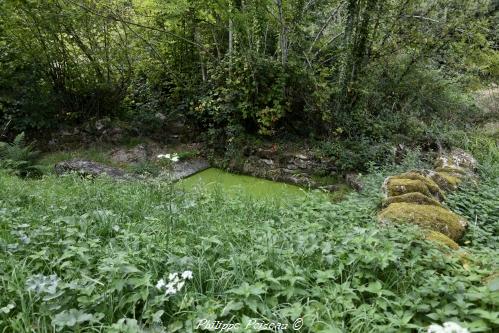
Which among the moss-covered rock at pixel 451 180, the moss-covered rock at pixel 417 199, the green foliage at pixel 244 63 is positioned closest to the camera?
the moss-covered rock at pixel 417 199

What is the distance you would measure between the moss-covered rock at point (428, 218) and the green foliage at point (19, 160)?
5322mm

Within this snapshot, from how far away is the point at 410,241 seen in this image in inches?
90.0

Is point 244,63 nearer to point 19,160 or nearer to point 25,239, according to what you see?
point 19,160

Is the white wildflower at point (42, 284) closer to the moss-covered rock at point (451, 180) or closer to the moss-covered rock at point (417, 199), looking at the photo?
the moss-covered rock at point (417, 199)

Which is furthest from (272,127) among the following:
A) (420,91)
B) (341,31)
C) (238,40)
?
(420,91)

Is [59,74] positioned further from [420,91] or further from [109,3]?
[420,91]

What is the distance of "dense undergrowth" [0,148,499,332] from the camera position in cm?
173

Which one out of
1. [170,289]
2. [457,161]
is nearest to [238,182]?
[457,161]

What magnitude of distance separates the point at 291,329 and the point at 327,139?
5.26 meters

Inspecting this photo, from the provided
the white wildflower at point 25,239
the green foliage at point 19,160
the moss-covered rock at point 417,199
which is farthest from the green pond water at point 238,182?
the white wildflower at point 25,239

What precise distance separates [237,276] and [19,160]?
5.75 meters

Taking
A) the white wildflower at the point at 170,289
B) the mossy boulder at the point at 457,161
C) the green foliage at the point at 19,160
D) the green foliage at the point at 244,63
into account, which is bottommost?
the green foliage at the point at 19,160

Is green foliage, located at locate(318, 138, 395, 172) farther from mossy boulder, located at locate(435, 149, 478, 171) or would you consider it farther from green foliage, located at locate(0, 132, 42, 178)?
green foliage, located at locate(0, 132, 42, 178)

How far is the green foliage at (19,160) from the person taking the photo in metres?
5.95
